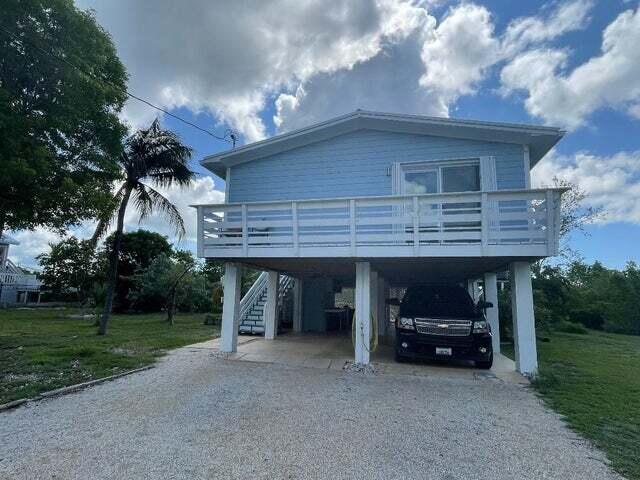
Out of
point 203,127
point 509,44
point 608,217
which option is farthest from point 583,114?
point 203,127

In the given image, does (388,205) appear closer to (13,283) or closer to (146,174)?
(146,174)

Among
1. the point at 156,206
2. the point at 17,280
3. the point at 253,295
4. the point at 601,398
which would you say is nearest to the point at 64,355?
the point at 156,206

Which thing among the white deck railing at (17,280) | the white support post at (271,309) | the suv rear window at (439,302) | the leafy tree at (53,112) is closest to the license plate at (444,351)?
the suv rear window at (439,302)

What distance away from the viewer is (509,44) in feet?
39.6

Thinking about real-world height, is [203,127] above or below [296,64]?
below

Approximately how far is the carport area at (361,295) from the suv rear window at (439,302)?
27.6 inches

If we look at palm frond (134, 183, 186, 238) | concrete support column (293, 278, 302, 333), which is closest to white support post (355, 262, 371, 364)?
concrete support column (293, 278, 302, 333)

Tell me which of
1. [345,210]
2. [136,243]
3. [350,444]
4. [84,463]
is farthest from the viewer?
[136,243]

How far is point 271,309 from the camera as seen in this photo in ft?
43.1

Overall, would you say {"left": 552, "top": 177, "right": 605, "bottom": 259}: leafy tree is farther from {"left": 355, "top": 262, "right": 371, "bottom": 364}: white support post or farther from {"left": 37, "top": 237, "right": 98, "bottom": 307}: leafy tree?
{"left": 37, "top": 237, "right": 98, "bottom": 307}: leafy tree

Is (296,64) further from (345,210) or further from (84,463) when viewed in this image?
(84,463)

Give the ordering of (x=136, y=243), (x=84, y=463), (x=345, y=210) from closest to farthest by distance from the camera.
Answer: (x=84, y=463)
(x=345, y=210)
(x=136, y=243)

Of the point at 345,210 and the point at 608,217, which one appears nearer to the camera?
the point at 345,210

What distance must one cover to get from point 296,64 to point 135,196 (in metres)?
7.75
